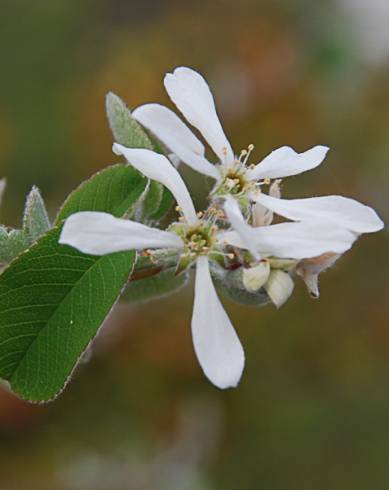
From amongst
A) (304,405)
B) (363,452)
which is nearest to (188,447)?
(304,405)

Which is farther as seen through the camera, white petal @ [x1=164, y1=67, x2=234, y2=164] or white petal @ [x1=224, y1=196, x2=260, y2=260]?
white petal @ [x1=164, y1=67, x2=234, y2=164]

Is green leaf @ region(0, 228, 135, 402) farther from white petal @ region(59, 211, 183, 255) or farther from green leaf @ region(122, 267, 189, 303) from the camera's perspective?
green leaf @ region(122, 267, 189, 303)

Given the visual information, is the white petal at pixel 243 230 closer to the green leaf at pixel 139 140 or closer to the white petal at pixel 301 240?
the white petal at pixel 301 240

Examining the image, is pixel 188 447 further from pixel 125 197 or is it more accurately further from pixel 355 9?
pixel 355 9

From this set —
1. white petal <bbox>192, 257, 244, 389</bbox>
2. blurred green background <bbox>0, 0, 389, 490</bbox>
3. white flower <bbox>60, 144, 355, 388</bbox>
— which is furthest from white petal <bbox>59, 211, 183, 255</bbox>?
blurred green background <bbox>0, 0, 389, 490</bbox>

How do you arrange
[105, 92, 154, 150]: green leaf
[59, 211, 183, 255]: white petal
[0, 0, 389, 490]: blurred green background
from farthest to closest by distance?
[0, 0, 389, 490]: blurred green background → [105, 92, 154, 150]: green leaf → [59, 211, 183, 255]: white petal
